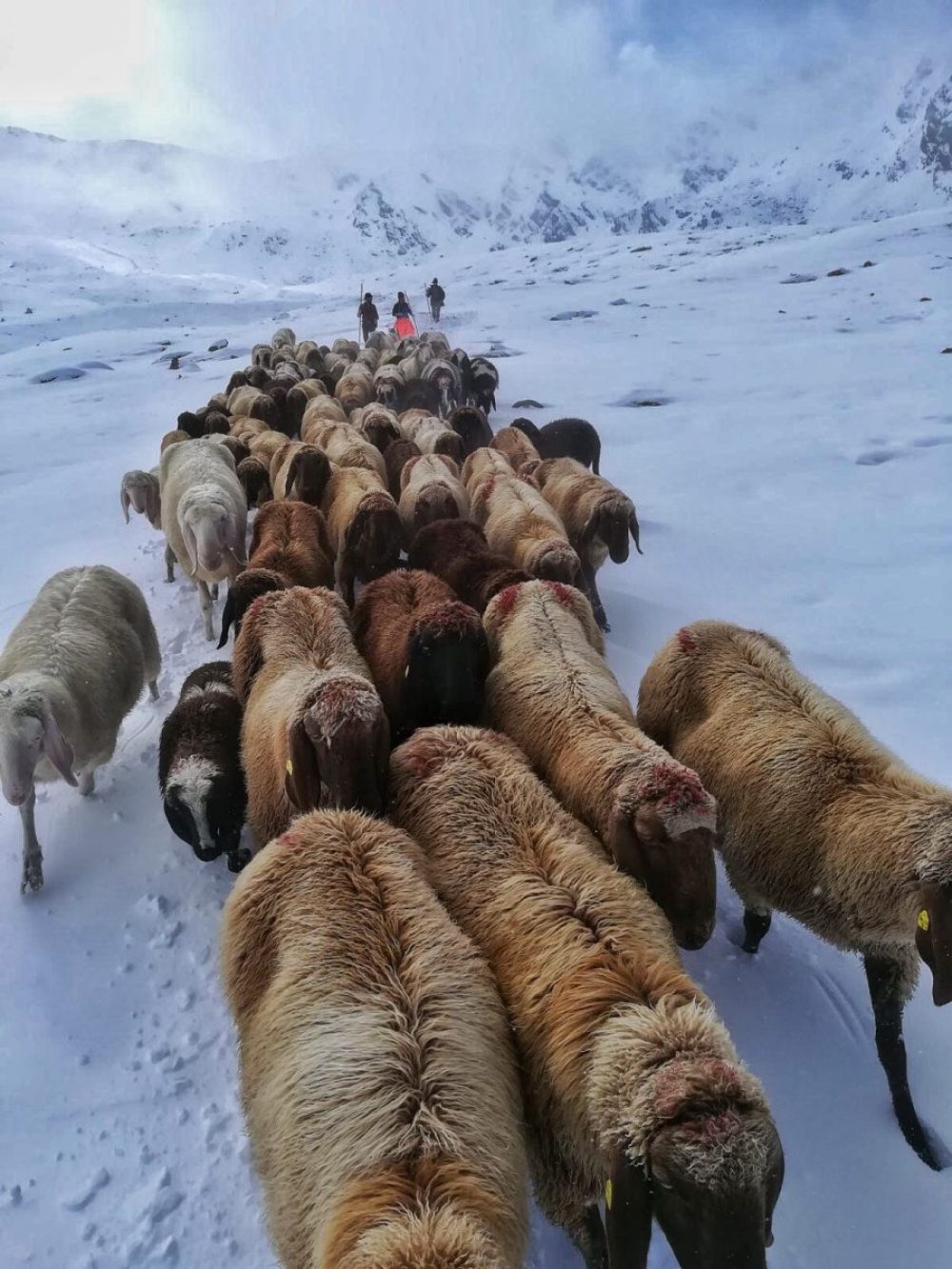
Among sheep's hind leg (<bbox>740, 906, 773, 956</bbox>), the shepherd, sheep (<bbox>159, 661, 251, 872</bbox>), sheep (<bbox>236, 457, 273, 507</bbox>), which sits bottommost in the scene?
sheep's hind leg (<bbox>740, 906, 773, 956</bbox>)

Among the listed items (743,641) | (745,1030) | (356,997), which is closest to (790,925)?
(745,1030)

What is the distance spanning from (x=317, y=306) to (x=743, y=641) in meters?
39.8

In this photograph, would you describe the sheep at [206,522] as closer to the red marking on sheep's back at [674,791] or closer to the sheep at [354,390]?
the red marking on sheep's back at [674,791]

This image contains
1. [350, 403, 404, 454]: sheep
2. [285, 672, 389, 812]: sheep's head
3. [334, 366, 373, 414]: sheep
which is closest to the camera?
[285, 672, 389, 812]: sheep's head

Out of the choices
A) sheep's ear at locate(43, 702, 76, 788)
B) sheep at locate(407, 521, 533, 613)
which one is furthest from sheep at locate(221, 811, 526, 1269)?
sheep at locate(407, 521, 533, 613)

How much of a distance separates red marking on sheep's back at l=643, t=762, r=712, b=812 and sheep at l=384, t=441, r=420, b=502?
659cm

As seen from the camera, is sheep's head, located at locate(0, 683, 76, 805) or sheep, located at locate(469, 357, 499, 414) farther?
sheep, located at locate(469, 357, 499, 414)

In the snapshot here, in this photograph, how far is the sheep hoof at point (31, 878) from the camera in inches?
163

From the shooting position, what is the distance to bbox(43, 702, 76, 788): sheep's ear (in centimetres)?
404

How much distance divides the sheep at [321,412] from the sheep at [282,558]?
198 inches

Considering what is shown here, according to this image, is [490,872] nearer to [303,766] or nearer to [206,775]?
[303,766]

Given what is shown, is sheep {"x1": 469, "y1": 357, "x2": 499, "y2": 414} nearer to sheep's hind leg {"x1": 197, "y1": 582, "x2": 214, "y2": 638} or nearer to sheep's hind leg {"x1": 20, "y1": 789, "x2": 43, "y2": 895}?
sheep's hind leg {"x1": 197, "y1": 582, "x2": 214, "y2": 638}

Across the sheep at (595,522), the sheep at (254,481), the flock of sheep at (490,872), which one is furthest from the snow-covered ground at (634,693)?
the sheep at (254,481)

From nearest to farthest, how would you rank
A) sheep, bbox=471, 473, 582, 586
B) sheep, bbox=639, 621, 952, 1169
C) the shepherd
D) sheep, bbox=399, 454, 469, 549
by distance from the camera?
sheep, bbox=639, 621, 952, 1169, sheep, bbox=471, 473, 582, 586, sheep, bbox=399, 454, 469, 549, the shepherd
